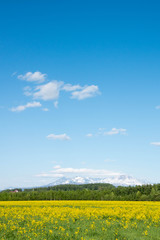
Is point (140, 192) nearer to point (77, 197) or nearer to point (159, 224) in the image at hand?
point (77, 197)

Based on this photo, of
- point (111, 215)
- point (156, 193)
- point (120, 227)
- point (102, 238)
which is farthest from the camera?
point (156, 193)

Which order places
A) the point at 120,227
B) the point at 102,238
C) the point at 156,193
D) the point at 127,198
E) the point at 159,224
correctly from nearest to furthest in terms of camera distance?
the point at 102,238, the point at 120,227, the point at 159,224, the point at 127,198, the point at 156,193

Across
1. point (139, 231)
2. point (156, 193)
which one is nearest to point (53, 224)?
point (139, 231)

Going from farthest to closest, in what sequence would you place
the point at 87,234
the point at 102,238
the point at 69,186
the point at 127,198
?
the point at 69,186 → the point at 127,198 → the point at 87,234 → the point at 102,238

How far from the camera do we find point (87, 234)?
17109mm

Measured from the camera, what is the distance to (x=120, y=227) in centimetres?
1923

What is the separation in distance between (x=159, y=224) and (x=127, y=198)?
77.1 m

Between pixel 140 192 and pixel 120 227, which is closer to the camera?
pixel 120 227

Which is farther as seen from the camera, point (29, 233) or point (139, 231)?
point (139, 231)

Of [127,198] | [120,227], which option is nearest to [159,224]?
[120,227]

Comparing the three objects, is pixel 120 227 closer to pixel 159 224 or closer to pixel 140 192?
pixel 159 224

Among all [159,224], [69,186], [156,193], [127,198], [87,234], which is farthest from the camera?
[69,186]

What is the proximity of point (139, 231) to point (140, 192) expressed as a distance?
93686mm

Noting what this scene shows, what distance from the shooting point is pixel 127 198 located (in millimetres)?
94562
